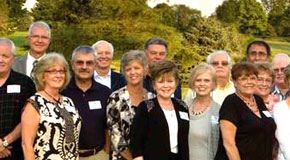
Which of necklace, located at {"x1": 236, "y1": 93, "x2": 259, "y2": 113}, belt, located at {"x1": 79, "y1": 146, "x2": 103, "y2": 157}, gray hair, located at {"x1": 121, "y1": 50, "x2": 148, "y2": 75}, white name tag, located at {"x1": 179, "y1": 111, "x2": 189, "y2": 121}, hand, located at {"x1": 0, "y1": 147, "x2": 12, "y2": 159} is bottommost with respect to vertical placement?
belt, located at {"x1": 79, "y1": 146, "x2": 103, "y2": 157}

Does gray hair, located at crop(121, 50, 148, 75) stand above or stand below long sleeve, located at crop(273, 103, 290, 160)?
above

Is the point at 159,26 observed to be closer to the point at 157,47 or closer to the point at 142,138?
the point at 157,47

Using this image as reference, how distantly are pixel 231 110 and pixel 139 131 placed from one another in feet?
2.86

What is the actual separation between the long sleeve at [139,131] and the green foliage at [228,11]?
4989 centimetres

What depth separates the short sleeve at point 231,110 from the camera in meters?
3.80

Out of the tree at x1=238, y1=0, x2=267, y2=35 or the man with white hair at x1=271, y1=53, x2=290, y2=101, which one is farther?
the tree at x1=238, y1=0, x2=267, y2=35

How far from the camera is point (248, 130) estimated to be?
379 cm

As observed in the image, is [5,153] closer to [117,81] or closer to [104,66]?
[117,81]

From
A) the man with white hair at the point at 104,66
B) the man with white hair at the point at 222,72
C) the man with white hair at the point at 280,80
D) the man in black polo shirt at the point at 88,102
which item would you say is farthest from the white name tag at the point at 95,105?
the man with white hair at the point at 280,80

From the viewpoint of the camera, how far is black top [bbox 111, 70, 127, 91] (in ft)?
18.2

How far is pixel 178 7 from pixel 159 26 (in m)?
13.2

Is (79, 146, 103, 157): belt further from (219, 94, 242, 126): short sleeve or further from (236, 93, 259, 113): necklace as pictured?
(236, 93, 259, 113): necklace

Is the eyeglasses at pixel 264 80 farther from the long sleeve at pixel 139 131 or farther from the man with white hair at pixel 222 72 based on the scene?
the long sleeve at pixel 139 131

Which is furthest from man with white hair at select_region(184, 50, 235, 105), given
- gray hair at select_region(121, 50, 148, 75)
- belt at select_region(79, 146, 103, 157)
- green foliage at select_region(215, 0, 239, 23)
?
green foliage at select_region(215, 0, 239, 23)
